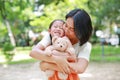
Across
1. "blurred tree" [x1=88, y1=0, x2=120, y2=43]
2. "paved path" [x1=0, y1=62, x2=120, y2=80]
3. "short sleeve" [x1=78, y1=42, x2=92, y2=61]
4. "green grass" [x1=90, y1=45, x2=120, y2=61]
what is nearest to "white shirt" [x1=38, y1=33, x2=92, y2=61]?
"short sleeve" [x1=78, y1=42, x2=92, y2=61]

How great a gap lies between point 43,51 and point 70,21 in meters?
0.21

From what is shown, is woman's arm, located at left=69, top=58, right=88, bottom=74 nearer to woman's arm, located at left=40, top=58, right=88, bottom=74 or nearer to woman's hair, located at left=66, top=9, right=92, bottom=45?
woman's arm, located at left=40, top=58, right=88, bottom=74

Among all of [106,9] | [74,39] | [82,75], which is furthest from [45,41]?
[106,9]

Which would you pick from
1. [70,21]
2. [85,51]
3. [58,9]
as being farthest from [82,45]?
[58,9]

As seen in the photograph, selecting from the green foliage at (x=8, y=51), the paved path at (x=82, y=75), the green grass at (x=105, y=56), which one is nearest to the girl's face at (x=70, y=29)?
the paved path at (x=82, y=75)

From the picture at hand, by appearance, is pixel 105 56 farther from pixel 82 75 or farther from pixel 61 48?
pixel 61 48

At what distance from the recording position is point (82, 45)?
6.03ft

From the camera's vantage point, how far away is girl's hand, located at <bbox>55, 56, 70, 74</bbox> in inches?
68.8

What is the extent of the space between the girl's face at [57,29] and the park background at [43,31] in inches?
209

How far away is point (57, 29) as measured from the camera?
1813mm

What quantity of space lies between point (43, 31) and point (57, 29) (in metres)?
18.5

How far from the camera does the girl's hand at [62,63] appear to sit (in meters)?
1.75

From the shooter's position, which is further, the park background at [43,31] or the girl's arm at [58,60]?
the park background at [43,31]

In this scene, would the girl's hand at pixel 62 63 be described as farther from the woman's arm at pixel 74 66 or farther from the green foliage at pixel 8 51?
the green foliage at pixel 8 51
